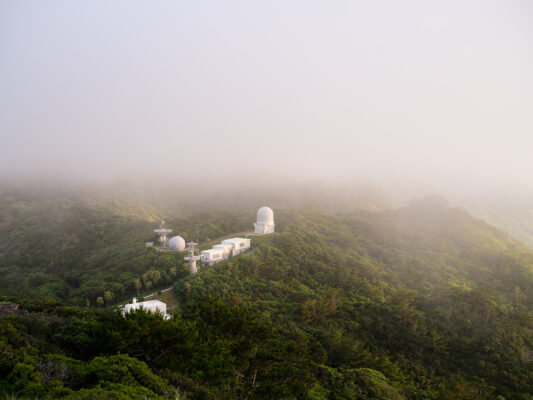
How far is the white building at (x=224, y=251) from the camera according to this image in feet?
135

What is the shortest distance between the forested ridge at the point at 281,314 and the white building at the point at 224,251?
9.60 ft

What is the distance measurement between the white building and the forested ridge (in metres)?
2.93

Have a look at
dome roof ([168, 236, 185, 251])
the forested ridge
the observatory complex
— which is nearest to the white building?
the observatory complex

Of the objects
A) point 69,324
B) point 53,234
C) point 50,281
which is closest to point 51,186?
point 53,234

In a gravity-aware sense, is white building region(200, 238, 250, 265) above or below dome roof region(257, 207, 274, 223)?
below

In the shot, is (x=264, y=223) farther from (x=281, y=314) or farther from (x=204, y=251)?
→ (x=281, y=314)

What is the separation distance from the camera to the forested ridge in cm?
1565

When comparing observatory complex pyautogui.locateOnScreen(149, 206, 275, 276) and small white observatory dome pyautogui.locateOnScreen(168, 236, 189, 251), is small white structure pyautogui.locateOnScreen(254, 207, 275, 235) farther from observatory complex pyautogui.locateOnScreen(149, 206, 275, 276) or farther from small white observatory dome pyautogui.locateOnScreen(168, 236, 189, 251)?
small white observatory dome pyautogui.locateOnScreen(168, 236, 189, 251)

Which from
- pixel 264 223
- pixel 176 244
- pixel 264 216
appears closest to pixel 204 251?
pixel 176 244

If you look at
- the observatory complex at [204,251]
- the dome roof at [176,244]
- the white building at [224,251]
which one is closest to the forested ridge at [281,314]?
the observatory complex at [204,251]

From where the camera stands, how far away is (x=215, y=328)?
737 inches

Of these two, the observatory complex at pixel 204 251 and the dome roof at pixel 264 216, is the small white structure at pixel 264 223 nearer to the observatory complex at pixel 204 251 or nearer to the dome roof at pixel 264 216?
the dome roof at pixel 264 216

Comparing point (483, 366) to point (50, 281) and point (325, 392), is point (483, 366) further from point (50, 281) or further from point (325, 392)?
point (50, 281)

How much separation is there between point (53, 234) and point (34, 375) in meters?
69.7
